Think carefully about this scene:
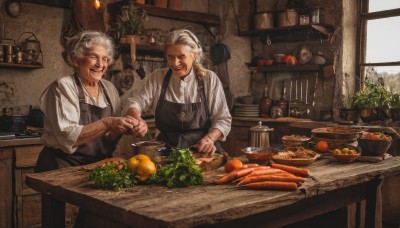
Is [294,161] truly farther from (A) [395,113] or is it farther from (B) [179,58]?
(A) [395,113]

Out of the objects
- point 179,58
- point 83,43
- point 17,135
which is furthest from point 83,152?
point 17,135

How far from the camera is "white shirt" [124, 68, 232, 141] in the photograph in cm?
350

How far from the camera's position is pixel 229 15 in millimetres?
7367

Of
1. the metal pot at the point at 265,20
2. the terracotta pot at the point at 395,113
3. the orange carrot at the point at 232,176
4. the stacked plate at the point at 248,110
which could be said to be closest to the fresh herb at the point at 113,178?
the orange carrot at the point at 232,176

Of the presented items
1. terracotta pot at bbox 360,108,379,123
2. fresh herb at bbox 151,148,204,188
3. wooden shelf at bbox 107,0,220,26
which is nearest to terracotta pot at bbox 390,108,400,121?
terracotta pot at bbox 360,108,379,123

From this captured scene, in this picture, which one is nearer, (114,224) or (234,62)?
(114,224)

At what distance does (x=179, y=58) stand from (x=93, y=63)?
0.66 metres

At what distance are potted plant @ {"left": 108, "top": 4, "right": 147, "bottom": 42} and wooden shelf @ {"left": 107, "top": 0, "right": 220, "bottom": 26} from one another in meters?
0.12

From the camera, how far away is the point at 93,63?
298 centimetres

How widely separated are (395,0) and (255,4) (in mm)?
2257

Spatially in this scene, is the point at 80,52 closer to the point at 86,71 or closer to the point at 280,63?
the point at 86,71

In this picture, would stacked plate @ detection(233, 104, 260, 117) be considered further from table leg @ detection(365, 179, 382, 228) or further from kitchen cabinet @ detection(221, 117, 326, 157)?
table leg @ detection(365, 179, 382, 228)

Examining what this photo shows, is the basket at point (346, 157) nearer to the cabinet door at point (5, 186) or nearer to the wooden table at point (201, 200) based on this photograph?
the wooden table at point (201, 200)

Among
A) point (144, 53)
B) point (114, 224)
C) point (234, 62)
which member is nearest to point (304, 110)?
point (234, 62)
